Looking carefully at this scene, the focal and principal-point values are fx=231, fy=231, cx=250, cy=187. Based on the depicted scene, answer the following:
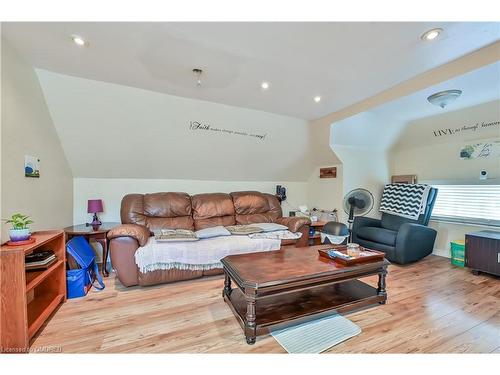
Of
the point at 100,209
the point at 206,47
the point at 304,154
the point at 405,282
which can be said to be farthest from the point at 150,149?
the point at 405,282

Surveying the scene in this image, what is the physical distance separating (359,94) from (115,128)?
3.14 m

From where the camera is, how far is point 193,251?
2.65m

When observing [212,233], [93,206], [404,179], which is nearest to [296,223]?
[212,233]

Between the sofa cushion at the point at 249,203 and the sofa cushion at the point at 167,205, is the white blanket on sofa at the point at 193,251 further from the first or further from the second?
the sofa cushion at the point at 249,203

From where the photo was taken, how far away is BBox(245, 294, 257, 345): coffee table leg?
5.32 ft

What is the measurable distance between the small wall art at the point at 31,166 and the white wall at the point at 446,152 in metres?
5.14

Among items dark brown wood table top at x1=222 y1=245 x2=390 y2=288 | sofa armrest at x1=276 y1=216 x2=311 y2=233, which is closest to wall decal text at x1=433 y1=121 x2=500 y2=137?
sofa armrest at x1=276 y1=216 x2=311 y2=233

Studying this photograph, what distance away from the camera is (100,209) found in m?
3.08

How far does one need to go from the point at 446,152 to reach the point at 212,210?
3.83 m

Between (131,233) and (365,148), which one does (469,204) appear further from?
(131,233)

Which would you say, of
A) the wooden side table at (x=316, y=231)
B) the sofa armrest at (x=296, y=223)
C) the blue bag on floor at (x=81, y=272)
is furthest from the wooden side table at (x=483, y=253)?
the blue bag on floor at (x=81, y=272)

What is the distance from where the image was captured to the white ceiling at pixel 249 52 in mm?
1696

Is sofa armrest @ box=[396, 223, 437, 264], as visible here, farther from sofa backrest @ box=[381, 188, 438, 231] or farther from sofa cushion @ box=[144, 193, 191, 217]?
sofa cushion @ box=[144, 193, 191, 217]

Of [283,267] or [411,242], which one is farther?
[411,242]
